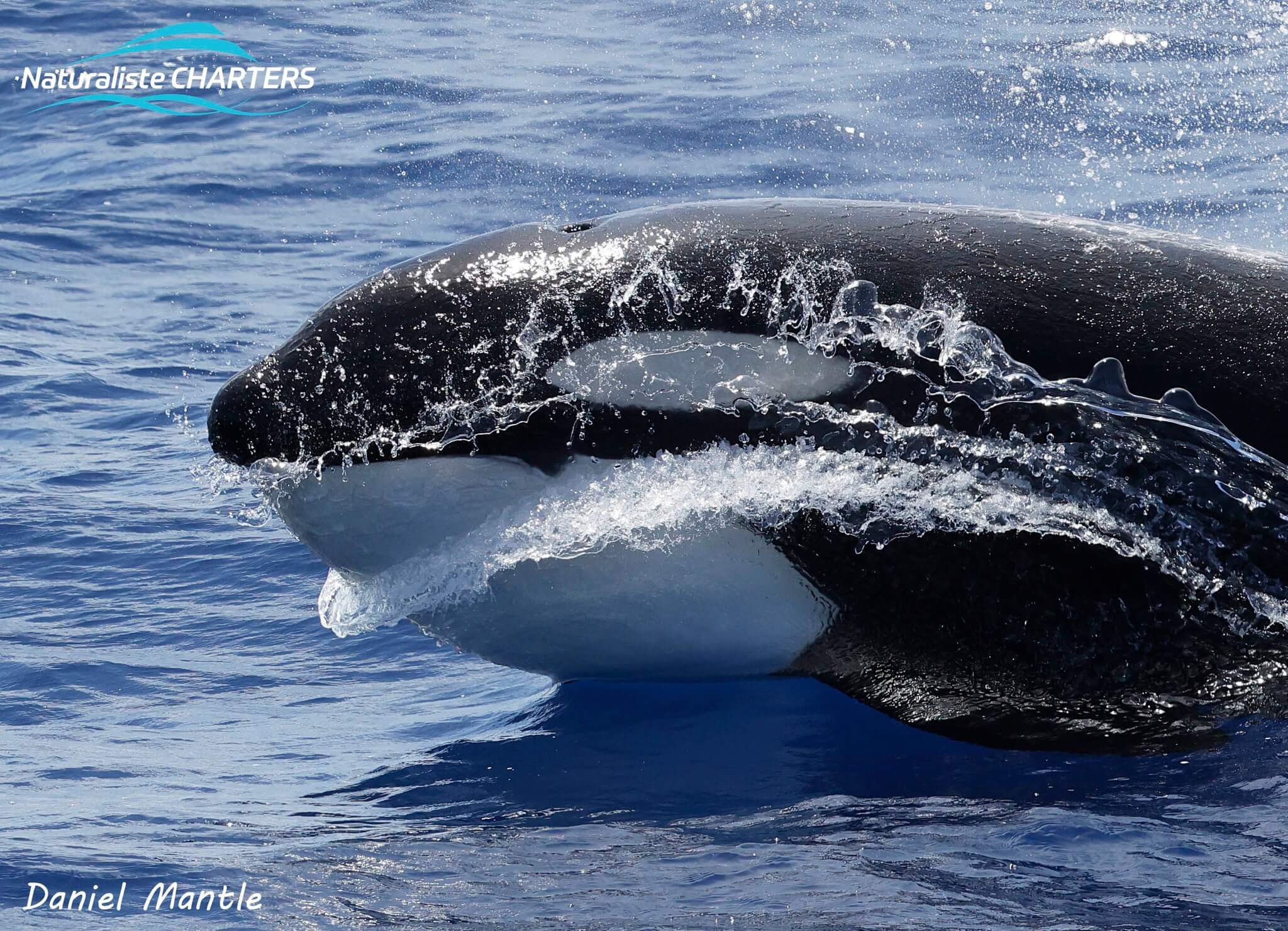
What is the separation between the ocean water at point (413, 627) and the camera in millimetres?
4602

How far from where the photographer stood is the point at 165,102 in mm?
17672

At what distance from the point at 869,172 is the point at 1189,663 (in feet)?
32.0

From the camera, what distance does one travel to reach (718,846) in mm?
4781

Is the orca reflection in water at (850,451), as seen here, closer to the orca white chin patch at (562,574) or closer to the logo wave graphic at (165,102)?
the orca white chin patch at (562,574)

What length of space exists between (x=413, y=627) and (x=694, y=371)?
9.31 feet

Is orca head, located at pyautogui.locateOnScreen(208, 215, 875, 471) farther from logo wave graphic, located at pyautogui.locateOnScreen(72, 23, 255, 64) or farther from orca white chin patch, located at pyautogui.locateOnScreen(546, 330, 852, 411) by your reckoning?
logo wave graphic, located at pyautogui.locateOnScreen(72, 23, 255, 64)

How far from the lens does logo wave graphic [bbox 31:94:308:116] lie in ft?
56.7

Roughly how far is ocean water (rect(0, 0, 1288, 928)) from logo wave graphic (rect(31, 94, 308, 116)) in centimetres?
19

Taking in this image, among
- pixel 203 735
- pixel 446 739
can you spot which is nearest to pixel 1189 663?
pixel 446 739

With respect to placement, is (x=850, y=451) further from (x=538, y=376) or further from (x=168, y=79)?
(x=168, y=79)

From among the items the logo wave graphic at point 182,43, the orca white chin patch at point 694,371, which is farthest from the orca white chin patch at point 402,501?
the logo wave graphic at point 182,43

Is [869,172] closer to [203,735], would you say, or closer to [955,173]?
[955,173]

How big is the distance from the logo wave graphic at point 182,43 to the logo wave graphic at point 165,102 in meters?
1.18

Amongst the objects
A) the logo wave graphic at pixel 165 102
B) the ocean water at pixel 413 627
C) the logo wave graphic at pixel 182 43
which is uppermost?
the logo wave graphic at pixel 182 43
